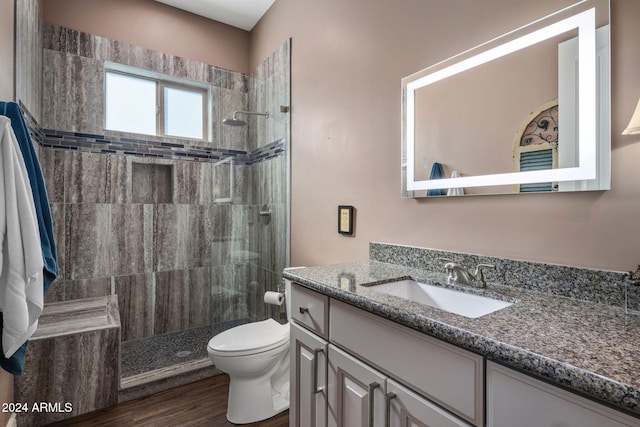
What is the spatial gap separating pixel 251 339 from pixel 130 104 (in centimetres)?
220

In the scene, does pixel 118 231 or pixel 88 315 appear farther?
pixel 118 231

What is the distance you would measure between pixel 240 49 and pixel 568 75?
2.91 m

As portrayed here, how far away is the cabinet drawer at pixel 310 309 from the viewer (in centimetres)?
121

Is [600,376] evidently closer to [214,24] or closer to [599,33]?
[599,33]

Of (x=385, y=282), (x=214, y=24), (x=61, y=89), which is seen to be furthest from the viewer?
(x=214, y=24)

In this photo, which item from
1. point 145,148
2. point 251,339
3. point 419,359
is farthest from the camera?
point 145,148

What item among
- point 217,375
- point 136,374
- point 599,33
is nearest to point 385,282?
point 599,33

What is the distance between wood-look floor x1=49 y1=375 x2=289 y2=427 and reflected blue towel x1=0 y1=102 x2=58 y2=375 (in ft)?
2.83

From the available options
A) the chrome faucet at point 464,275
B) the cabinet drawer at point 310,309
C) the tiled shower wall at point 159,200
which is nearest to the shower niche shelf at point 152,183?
the tiled shower wall at point 159,200

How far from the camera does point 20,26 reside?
1.78 metres

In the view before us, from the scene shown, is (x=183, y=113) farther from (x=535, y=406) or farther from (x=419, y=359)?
(x=535, y=406)

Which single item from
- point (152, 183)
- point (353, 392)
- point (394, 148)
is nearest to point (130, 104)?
point (152, 183)

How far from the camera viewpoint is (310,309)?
129 centimetres

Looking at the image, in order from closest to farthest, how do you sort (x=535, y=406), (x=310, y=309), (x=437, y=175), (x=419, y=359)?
(x=535, y=406) → (x=419, y=359) → (x=310, y=309) → (x=437, y=175)
